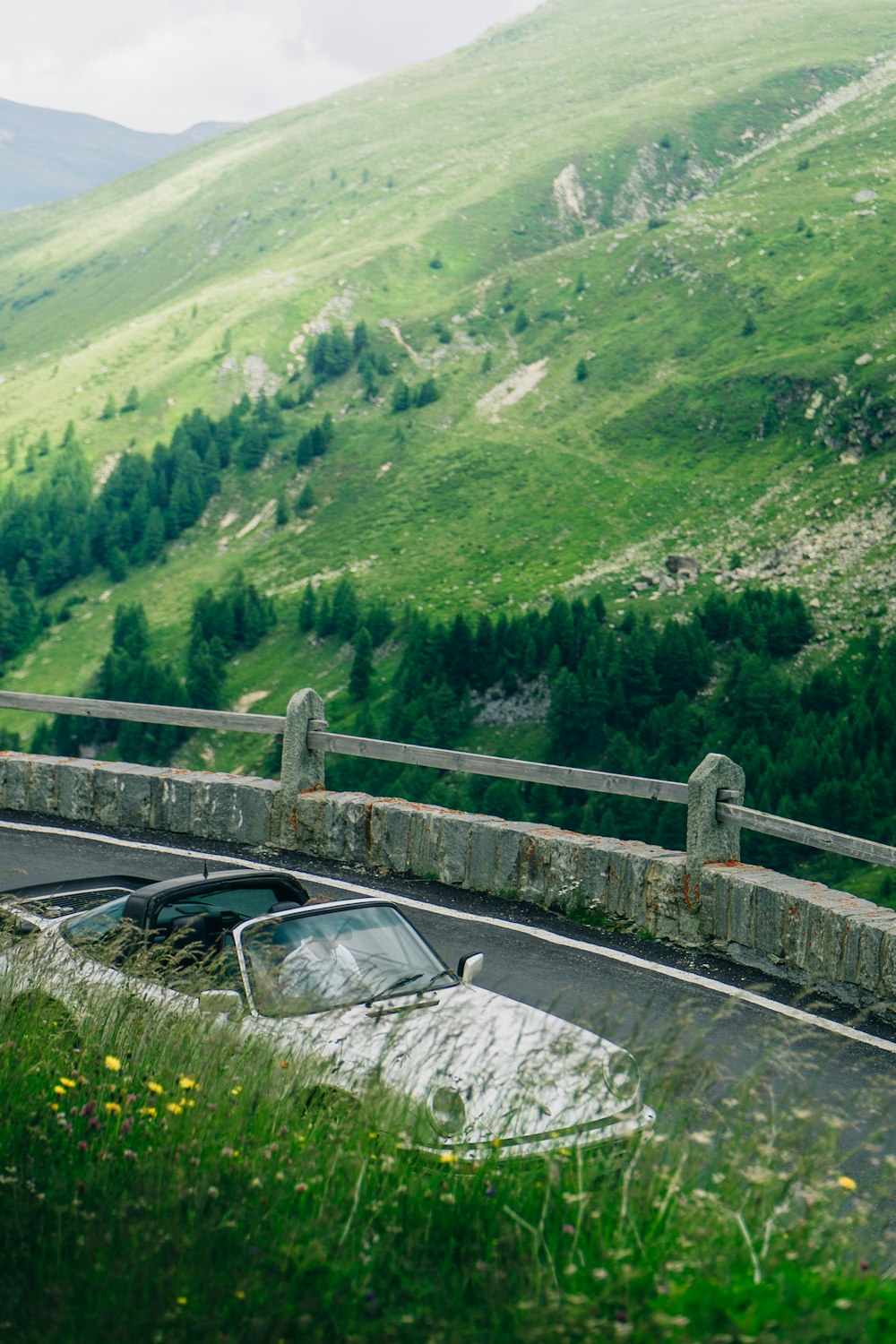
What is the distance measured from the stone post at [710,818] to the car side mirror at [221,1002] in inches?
183

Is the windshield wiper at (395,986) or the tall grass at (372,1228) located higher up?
the tall grass at (372,1228)

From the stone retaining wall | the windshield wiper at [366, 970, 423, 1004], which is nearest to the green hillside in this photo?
the stone retaining wall

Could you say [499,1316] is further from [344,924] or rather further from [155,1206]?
[344,924]

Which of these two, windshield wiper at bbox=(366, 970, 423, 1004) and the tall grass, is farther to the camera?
windshield wiper at bbox=(366, 970, 423, 1004)

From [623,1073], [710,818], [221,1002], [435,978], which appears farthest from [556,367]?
[623,1073]

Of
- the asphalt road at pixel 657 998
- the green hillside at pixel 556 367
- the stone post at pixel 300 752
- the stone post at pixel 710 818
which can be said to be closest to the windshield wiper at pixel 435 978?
the asphalt road at pixel 657 998

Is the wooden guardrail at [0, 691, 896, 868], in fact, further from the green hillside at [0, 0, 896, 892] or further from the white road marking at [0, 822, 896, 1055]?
the green hillside at [0, 0, 896, 892]

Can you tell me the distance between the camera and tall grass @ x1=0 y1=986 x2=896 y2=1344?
3.18 metres

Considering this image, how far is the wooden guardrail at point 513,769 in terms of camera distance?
28.7ft

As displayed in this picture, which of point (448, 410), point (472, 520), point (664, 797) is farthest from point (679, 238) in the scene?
point (664, 797)

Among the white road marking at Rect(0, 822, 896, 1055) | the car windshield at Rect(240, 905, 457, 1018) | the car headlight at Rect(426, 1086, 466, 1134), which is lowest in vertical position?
the white road marking at Rect(0, 822, 896, 1055)

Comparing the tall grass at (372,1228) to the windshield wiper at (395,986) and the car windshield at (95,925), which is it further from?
the car windshield at (95,925)

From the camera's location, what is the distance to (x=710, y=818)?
9852 millimetres

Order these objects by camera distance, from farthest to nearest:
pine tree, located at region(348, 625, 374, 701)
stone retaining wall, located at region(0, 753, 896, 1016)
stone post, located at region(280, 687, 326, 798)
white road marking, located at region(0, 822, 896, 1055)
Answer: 1. pine tree, located at region(348, 625, 374, 701)
2. stone post, located at region(280, 687, 326, 798)
3. stone retaining wall, located at region(0, 753, 896, 1016)
4. white road marking, located at region(0, 822, 896, 1055)
